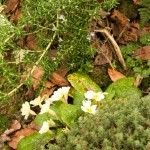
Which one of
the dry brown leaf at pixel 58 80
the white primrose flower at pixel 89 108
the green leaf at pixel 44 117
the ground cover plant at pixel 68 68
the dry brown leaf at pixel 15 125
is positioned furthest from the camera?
the dry brown leaf at pixel 58 80

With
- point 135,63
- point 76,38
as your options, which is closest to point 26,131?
point 76,38

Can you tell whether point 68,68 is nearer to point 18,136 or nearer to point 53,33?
point 53,33

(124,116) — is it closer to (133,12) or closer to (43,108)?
(43,108)

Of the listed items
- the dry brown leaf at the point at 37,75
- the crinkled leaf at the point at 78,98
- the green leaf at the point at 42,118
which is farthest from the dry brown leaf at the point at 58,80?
the green leaf at the point at 42,118

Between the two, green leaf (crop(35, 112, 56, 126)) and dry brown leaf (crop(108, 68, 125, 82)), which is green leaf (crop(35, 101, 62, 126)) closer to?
green leaf (crop(35, 112, 56, 126))

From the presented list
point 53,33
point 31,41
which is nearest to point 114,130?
point 53,33

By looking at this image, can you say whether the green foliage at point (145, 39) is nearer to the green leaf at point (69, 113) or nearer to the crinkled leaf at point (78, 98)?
the crinkled leaf at point (78, 98)

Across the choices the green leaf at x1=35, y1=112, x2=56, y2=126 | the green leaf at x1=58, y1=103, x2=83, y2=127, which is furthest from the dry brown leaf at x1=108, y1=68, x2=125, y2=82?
the green leaf at x1=35, y1=112, x2=56, y2=126
